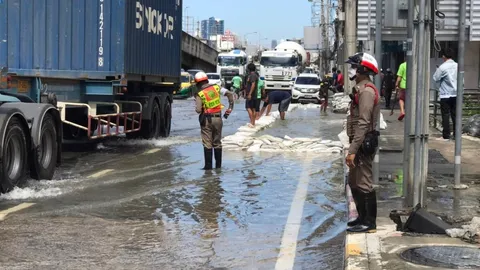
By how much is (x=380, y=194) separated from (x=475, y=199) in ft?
3.68

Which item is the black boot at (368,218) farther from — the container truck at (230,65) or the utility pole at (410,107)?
the container truck at (230,65)

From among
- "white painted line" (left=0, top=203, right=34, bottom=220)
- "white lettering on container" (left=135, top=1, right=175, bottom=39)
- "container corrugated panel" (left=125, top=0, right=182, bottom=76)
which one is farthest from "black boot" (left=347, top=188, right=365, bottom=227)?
"white lettering on container" (left=135, top=1, right=175, bottom=39)

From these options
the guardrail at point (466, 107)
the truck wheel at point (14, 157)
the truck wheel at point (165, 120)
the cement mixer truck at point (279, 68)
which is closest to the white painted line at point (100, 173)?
the truck wheel at point (14, 157)

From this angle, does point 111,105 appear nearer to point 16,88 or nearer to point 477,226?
point 16,88

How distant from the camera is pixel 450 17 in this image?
893cm

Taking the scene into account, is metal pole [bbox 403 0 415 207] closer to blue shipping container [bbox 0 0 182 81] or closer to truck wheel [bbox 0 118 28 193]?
truck wheel [bbox 0 118 28 193]

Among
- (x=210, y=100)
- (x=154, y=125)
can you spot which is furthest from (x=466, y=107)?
(x=210, y=100)

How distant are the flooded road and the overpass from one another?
43615 mm

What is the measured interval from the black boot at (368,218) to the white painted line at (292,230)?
2.03 ft

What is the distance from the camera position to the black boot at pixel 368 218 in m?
6.51

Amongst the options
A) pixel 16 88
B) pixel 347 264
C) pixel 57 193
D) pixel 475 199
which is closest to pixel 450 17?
pixel 475 199

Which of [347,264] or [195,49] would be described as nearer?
[347,264]

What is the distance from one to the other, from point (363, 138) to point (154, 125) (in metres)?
11.0

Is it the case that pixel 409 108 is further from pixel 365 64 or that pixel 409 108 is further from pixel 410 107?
pixel 365 64
